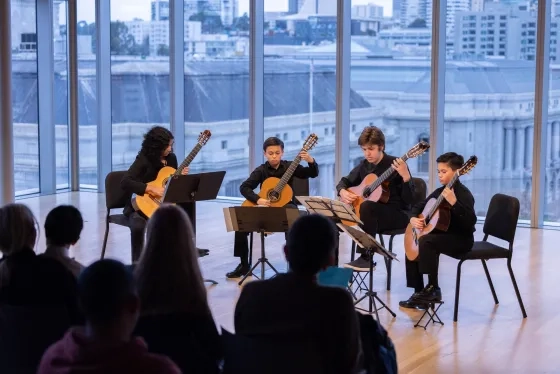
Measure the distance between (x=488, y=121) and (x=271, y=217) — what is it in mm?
4496

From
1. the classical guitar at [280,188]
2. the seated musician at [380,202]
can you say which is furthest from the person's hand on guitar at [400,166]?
the classical guitar at [280,188]

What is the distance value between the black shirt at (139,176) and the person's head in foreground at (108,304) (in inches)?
Result: 174

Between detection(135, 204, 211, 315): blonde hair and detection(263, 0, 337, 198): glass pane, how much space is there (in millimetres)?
7410

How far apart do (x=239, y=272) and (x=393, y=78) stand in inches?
165

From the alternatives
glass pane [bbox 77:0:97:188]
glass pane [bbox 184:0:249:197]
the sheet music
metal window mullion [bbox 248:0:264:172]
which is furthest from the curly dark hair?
glass pane [bbox 77:0:97:188]

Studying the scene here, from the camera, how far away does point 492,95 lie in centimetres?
1016

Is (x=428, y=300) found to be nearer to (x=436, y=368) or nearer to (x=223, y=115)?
(x=436, y=368)

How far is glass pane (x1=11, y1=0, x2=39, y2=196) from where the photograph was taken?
1171 cm

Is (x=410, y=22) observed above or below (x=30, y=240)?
above

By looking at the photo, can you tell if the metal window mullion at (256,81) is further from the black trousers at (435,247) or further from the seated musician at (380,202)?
the black trousers at (435,247)

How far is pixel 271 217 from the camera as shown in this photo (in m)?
6.52

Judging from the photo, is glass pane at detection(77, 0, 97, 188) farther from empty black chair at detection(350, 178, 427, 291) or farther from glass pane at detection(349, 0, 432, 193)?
empty black chair at detection(350, 178, 427, 291)

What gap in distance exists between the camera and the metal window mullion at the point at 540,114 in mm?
9445

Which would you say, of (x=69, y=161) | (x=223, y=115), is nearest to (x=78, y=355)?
(x=223, y=115)
